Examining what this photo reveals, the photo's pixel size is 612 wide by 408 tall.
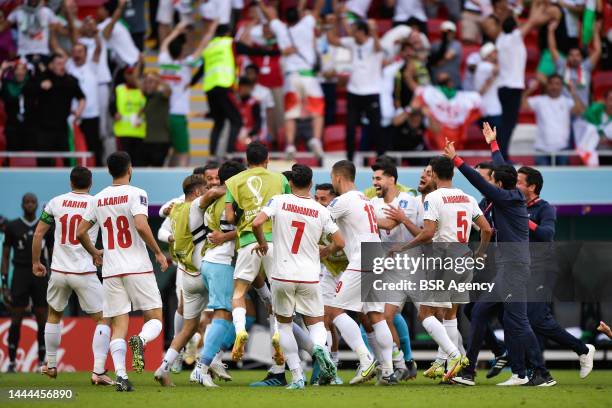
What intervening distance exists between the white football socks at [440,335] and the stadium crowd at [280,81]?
7.01m

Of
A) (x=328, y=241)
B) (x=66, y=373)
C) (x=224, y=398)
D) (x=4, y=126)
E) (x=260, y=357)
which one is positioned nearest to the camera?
(x=224, y=398)

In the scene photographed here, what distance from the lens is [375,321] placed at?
12.9m

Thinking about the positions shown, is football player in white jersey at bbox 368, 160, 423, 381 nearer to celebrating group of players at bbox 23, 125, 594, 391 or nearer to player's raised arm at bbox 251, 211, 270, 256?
celebrating group of players at bbox 23, 125, 594, 391

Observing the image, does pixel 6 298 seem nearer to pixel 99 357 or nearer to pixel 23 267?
pixel 23 267

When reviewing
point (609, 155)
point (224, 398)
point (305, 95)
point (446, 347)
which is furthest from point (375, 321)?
point (609, 155)

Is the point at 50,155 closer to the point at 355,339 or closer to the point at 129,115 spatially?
the point at 129,115

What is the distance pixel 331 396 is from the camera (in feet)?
36.8

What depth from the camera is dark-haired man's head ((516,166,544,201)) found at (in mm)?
13477

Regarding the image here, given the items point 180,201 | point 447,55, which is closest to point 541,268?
point 180,201

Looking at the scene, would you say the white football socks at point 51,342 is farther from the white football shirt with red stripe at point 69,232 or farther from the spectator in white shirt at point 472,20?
the spectator in white shirt at point 472,20

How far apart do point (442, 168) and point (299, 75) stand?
7.17 meters

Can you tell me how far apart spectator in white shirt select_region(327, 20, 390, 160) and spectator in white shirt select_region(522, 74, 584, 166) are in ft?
9.24

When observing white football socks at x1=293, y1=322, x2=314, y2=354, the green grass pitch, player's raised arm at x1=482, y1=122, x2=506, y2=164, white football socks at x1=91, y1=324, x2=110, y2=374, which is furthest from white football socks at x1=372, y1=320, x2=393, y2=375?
white football socks at x1=91, y1=324, x2=110, y2=374

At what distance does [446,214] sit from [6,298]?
709 centimetres
